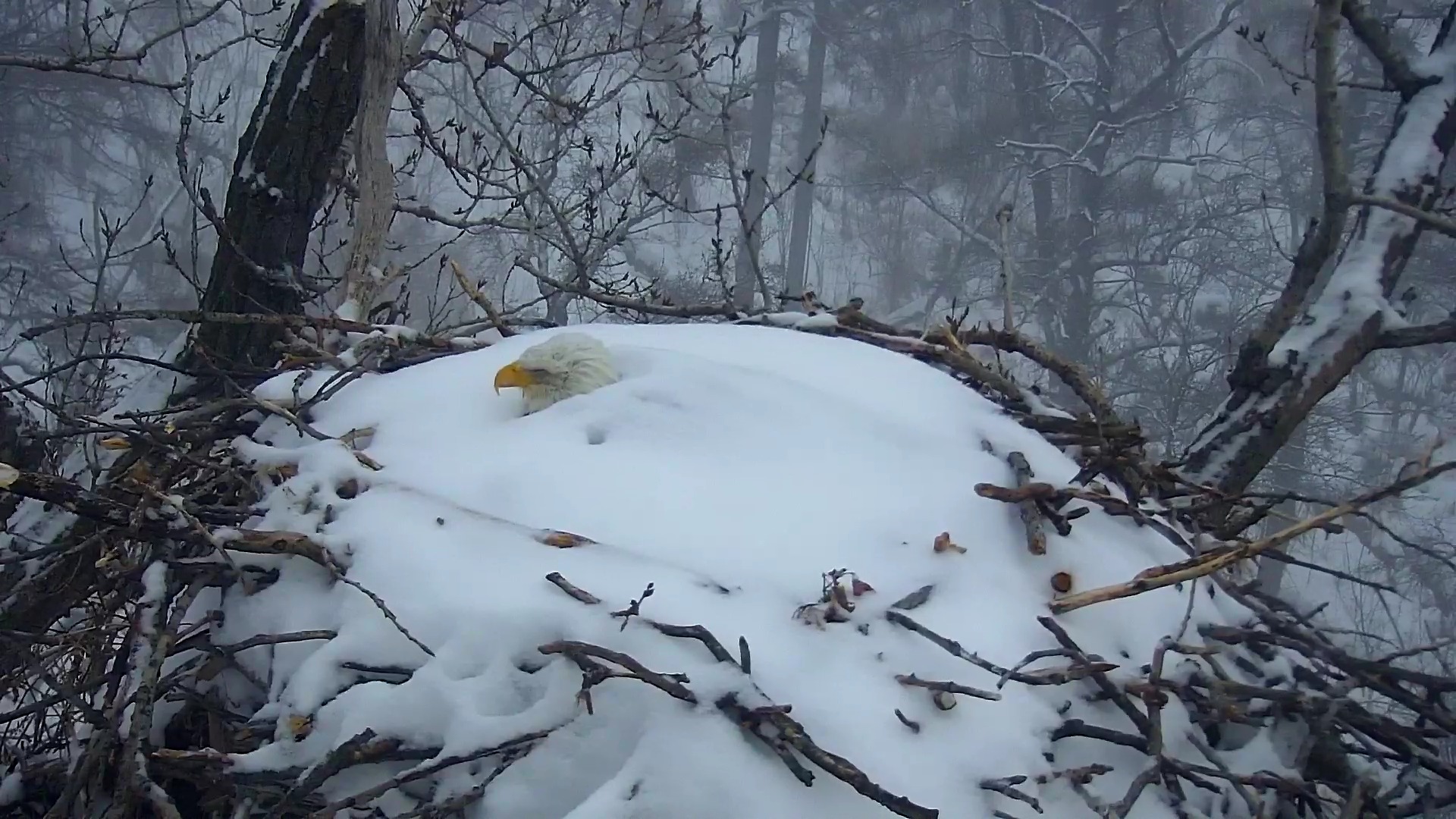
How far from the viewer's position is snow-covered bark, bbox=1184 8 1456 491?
263 cm

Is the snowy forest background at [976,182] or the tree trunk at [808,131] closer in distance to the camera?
the snowy forest background at [976,182]

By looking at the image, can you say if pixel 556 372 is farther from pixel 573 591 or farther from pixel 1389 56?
pixel 1389 56

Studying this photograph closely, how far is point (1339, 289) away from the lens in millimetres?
2703

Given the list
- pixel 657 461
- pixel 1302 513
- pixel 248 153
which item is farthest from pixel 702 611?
pixel 1302 513

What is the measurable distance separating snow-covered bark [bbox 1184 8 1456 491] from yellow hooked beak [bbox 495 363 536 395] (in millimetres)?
1856

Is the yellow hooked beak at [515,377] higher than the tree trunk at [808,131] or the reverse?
the reverse

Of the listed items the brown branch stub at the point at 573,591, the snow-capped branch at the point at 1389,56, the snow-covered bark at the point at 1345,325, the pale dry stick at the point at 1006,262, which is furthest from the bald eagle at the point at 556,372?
the snow-capped branch at the point at 1389,56

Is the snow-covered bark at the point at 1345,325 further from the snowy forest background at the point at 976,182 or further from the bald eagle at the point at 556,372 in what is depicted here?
the snowy forest background at the point at 976,182

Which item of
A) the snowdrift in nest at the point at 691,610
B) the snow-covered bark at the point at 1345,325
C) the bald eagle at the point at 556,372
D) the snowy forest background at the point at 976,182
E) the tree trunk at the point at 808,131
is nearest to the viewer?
the snowdrift in nest at the point at 691,610

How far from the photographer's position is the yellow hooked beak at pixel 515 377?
5.77 feet

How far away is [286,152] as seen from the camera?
3342mm

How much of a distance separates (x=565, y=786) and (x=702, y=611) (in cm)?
26

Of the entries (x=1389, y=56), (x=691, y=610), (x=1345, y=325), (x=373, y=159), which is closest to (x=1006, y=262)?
(x=1345, y=325)

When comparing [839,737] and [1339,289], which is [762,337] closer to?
[839,737]
